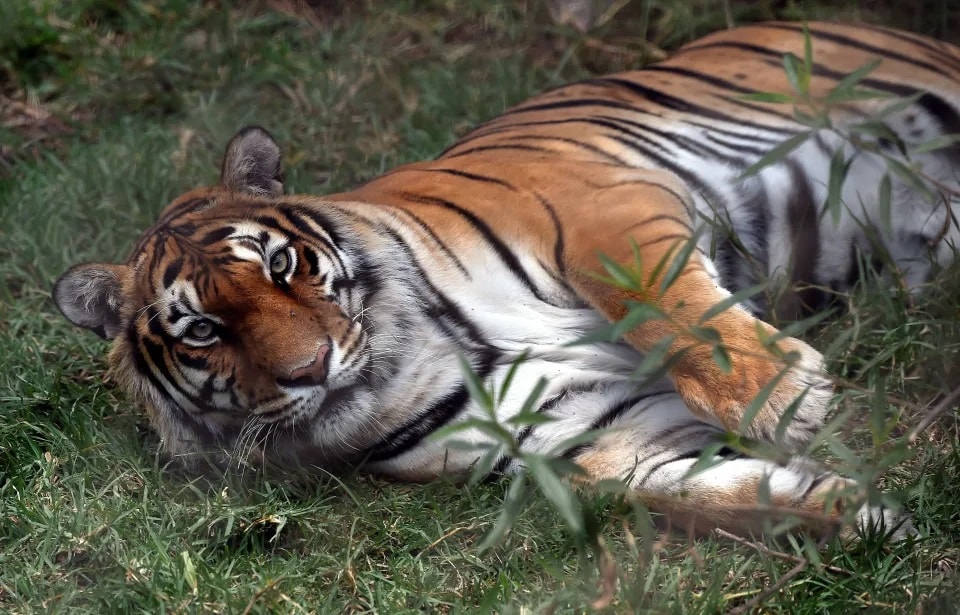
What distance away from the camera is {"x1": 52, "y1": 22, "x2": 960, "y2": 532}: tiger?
2.45 meters

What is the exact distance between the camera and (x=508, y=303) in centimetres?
277

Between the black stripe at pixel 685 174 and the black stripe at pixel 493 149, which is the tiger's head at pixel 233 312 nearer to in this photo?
the black stripe at pixel 493 149

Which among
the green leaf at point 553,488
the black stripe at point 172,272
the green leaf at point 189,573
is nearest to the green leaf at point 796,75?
the green leaf at point 553,488

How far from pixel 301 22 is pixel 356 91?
25.8 inches

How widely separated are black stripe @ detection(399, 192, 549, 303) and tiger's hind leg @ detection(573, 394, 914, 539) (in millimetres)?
408

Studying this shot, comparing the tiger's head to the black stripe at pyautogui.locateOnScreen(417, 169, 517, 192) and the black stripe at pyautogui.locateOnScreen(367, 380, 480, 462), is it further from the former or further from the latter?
the black stripe at pyautogui.locateOnScreen(417, 169, 517, 192)

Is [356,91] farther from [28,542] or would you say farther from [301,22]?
[28,542]

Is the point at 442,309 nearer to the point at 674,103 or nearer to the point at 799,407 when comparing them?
the point at 799,407

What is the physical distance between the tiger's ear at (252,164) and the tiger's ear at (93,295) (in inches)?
14.3

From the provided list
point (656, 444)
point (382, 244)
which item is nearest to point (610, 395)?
point (656, 444)

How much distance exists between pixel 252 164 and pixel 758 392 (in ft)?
4.66

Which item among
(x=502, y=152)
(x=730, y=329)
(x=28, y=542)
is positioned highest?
(x=502, y=152)

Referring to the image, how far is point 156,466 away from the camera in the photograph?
2789 mm

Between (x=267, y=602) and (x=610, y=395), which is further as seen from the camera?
(x=610, y=395)
